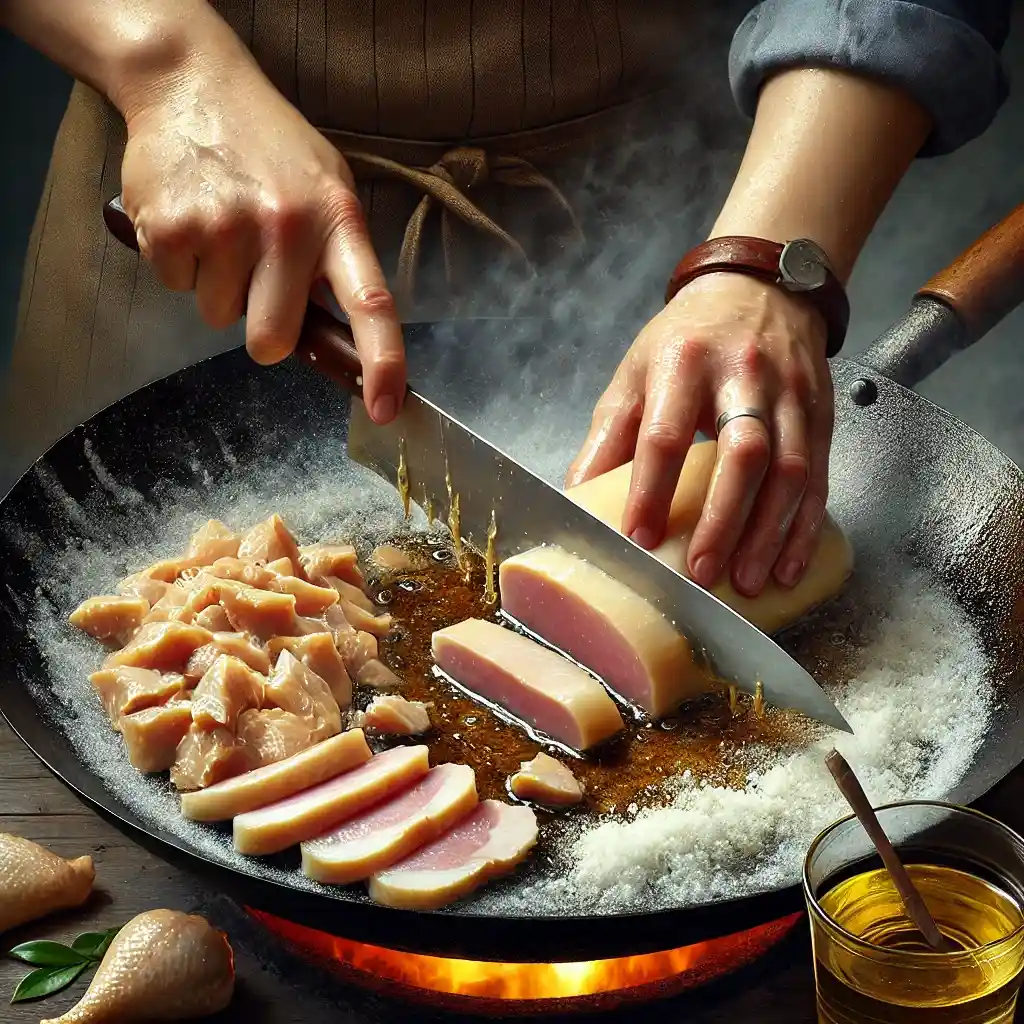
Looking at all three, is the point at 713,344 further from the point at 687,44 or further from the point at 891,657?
the point at 687,44

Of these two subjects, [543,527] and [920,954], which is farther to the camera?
[543,527]

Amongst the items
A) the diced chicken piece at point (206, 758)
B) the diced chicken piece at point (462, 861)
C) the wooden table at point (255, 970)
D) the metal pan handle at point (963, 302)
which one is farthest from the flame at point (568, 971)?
the metal pan handle at point (963, 302)

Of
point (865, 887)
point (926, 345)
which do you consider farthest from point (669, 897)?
point (926, 345)

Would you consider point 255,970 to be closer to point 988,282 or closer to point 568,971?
point 568,971

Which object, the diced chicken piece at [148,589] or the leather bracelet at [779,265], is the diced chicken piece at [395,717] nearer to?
the diced chicken piece at [148,589]

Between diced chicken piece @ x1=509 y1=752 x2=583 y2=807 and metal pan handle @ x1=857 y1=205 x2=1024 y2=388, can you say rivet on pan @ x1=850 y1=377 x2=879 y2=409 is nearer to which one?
metal pan handle @ x1=857 y1=205 x2=1024 y2=388

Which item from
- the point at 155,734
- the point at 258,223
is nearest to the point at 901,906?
the point at 155,734
